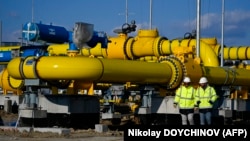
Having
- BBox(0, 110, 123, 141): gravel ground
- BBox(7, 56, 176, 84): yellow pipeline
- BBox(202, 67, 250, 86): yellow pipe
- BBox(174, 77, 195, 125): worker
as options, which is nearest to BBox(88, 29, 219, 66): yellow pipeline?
BBox(202, 67, 250, 86): yellow pipe

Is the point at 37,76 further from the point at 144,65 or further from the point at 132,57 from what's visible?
the point at 132,57

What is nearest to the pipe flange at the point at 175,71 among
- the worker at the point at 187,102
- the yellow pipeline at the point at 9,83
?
the worker at the point at 187,102

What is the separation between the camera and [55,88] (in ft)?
62.5

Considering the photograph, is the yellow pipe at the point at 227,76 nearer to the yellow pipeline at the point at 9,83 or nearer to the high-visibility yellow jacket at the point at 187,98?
the high-visibility yellow jacket at the point at 187,98

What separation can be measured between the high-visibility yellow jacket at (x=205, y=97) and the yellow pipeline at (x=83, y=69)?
330 centimetres

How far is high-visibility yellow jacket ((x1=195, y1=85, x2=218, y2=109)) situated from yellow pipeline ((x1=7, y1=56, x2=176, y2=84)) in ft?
10.8

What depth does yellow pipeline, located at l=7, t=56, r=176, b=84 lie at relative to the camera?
16.5m

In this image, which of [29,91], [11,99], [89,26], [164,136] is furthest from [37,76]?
[11,99]

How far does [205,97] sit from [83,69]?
384 centimetres

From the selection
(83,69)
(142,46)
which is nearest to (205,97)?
(83,69)

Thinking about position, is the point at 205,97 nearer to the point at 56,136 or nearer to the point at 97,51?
the point at 56,136

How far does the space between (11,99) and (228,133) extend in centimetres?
1859

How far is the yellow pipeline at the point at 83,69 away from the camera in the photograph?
16.5 m

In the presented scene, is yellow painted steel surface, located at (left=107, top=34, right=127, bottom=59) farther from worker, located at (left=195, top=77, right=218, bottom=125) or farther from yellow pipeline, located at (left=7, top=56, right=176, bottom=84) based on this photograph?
worker, located at (left=195, top=77, right=218, bottom=125)
